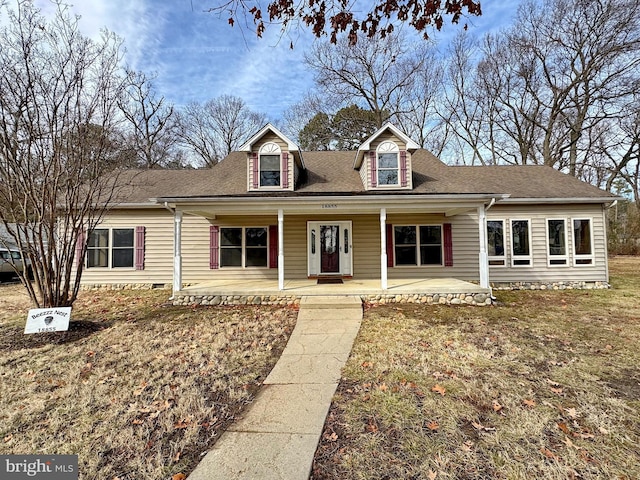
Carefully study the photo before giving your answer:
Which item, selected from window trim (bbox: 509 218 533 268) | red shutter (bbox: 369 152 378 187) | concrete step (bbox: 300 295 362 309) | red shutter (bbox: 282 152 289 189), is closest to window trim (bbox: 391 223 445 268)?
red shutter (bbox: 369 152 378 187)

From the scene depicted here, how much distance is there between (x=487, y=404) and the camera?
3.29m

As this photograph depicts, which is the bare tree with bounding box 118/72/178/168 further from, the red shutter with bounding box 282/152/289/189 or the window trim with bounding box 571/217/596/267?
the window trim with bounding box 571/217/596/267

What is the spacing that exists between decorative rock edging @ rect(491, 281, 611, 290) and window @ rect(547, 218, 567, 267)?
0.71m

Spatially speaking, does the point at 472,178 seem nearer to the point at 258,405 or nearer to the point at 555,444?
the point at 555,444

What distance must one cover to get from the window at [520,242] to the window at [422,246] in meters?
2.53

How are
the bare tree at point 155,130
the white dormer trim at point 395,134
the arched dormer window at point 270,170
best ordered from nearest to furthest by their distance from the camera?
the white dormer trim at point 395,134
the arched dormer window at point 270,170
the bare tree at point 155,130

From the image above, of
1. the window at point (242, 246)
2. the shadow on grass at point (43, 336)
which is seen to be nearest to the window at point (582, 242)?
the window at point (242, 246)

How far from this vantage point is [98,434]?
284 cm

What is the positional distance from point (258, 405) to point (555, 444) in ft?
9.20

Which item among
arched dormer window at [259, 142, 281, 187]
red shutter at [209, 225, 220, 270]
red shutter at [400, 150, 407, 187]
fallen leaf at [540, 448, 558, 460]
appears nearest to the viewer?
fallen leaf at [540, 448, 558, 460]

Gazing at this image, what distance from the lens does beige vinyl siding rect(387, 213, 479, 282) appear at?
1073cm

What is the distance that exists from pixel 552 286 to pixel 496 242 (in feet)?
7.73

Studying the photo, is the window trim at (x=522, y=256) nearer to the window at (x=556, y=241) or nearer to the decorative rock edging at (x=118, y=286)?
the window at (x=556, y=241)

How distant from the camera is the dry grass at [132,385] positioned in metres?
2.65
